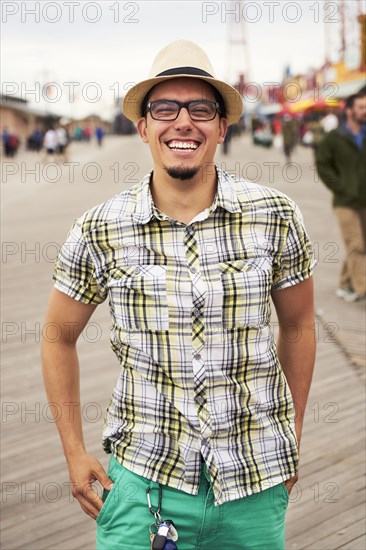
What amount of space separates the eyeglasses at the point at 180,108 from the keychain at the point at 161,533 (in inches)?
39.0

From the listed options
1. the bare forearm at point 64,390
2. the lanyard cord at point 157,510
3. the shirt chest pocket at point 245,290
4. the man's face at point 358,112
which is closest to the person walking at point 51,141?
the man's face at point 358,112

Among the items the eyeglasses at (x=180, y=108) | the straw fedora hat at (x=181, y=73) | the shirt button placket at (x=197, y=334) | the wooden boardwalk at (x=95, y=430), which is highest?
the straw fedora hat at (x=181, y=73)

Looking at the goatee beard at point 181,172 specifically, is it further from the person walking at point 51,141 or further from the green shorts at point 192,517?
the person walking at point 51,141

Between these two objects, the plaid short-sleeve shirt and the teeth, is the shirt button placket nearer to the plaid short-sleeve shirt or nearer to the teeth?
the plaid short-sleeve shirt

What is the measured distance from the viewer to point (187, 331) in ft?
6.95

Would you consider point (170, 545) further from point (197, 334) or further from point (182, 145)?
point (182, 145)

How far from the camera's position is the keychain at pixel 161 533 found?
2037mm

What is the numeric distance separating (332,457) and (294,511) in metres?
0.64

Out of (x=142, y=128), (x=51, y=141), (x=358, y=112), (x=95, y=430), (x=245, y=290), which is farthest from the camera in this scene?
(x=51, y=141)

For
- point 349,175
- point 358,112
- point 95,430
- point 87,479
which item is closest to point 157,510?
point 87,479

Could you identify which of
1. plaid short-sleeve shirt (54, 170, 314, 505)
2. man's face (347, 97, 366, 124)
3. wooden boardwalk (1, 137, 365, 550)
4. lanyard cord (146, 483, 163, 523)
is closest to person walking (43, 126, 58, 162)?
wooden boardwalk (1, 137, 365, 550)

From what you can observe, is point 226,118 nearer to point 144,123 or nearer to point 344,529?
point 144,123

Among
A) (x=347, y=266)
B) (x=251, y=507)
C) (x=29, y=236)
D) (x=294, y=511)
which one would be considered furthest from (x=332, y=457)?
(x=29, y=236)

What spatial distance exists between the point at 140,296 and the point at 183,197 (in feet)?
0.97
